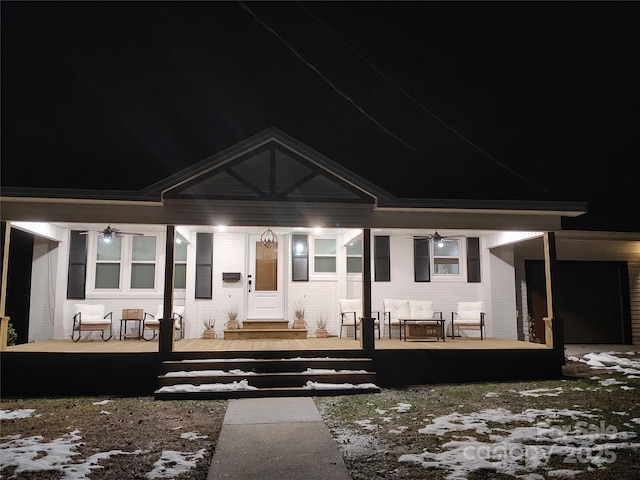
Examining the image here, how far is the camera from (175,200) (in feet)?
24.3

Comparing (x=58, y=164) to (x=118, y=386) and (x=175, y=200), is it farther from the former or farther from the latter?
(x=118, y=386)

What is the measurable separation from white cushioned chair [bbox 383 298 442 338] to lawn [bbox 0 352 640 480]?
10.7ft

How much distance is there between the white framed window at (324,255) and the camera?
35.3ft

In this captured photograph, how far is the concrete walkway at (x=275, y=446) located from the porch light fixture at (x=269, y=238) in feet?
14.9

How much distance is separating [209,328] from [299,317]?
1971 mm

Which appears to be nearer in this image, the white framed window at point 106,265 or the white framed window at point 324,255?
the white framed window at point 106,265

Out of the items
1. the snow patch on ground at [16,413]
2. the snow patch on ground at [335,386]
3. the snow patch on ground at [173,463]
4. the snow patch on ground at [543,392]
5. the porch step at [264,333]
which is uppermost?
the porch step at [264,333]

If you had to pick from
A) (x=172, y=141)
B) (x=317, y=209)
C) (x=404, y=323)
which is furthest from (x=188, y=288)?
(x=172, y=141)

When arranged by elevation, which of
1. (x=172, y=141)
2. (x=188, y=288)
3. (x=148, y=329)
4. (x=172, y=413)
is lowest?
(x=172, y=413)

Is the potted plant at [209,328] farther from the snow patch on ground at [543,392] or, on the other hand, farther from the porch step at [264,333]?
the snow patch on ground at [543,392]

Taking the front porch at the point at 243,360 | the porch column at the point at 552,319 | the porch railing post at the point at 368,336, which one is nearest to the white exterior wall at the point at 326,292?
the front porch at the point at 243,360

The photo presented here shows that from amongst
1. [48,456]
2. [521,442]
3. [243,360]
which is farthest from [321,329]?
[48,456]

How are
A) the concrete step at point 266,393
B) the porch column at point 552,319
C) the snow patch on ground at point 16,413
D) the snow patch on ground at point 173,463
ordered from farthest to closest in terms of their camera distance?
1. the porch column at point 552,319
2. the concrete step at point 266,393
3. the snow patch on ground at point 16,413
4. the snow patch on ground at point 173,463

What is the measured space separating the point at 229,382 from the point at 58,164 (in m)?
9.10
